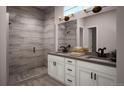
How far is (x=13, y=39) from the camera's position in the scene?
308 centimetres

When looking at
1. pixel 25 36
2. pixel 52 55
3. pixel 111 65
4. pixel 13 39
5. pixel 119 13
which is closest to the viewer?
pixel 119 13

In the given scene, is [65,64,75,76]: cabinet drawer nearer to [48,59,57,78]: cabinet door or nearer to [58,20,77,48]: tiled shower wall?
[48,59,57,78]: cabinet door

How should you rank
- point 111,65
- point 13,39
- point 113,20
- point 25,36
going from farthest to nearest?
point 25,36, point 13,39, point 113,20, point 111,65

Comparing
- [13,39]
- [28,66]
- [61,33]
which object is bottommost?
[28,66]

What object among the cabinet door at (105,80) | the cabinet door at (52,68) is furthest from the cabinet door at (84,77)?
the cabinet door at (52,68)

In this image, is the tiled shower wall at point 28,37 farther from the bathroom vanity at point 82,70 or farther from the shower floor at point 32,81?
the bathroom vanity at point 82,70

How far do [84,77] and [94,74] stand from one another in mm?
258

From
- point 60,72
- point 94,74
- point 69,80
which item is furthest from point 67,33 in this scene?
point 94,74

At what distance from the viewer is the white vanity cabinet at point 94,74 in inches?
54.9

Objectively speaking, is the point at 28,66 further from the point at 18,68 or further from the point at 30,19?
the point at 30,19

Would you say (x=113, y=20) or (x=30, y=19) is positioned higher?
(x=30, y=19)

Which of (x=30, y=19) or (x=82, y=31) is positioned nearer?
(x=82, y=31)
